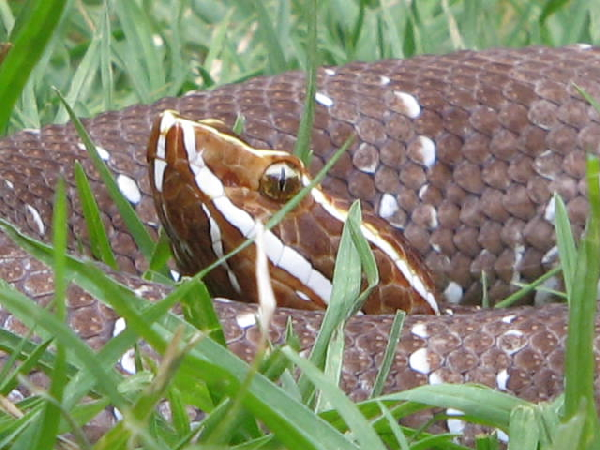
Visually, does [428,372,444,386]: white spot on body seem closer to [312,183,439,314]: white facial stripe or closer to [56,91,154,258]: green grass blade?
[312,183,439,314]: white facial stripe

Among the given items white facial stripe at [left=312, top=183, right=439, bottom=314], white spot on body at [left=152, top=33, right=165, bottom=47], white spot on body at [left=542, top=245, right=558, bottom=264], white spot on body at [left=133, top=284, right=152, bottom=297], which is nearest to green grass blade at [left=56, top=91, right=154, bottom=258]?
white spot on body at [left=133, top=284, right=152, bottom=297]

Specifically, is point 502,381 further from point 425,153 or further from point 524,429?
point 425,153

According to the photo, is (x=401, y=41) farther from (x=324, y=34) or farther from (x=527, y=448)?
(x=527, y=448)

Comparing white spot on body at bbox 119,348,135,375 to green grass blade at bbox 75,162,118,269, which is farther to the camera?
green grass blade at bbox 75,162,118,269

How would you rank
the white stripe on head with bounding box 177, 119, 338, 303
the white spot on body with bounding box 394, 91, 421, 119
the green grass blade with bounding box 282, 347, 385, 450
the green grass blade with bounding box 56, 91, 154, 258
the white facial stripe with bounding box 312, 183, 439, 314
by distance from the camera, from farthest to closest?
the white spot on body with bounding box 394, 91, 421, 119, the white facial stripe with bounding box 312, 183, 439, 314, the white stripe on head with bounding box 177, 119, 338, 303, the green grass blade with bounding box 56, 91, 154, 258, the green grass blade with bounding box 282, 347, 385, 450

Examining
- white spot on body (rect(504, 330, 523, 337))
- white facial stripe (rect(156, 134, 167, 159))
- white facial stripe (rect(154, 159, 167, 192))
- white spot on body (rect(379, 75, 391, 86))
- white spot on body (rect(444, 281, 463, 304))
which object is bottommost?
white spot on body (rect(444, 281, 463, 304))

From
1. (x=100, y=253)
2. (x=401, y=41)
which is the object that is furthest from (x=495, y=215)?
(x=100, y=253)

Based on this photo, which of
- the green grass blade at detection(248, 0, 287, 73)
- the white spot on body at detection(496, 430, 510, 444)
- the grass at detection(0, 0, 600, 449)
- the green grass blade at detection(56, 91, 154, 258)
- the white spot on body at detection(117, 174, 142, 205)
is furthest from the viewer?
the green grass blade at detection(248, 0, 287, 73)
